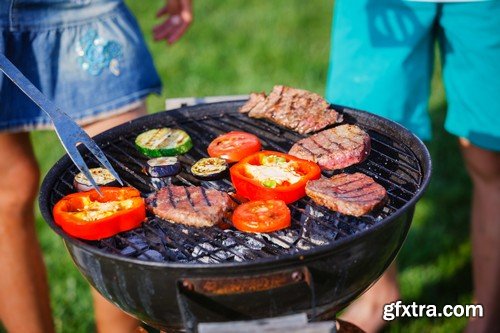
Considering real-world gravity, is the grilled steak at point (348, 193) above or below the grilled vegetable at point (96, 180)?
above

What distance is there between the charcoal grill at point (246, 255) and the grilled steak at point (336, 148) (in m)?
0.07

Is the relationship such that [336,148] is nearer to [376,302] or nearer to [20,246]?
[376,302]

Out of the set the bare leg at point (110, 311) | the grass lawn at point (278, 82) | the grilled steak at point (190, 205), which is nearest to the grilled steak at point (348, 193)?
the grilled steak at point (190, 205)

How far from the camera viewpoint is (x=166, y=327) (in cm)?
217

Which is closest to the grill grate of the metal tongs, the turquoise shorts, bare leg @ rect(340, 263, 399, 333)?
the metal tongs

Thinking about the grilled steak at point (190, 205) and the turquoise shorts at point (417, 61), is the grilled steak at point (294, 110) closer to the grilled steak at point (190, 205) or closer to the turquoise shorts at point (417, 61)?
the grilled steak at point (190, 205)

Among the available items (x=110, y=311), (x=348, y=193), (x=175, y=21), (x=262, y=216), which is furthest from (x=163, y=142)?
(x=175, y=21)

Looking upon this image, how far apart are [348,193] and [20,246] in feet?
5.71

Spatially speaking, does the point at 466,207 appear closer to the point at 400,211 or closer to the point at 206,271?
the point at 400,211

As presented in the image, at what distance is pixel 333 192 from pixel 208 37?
484 cm

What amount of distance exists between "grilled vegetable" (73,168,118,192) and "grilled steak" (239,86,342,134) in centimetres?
61

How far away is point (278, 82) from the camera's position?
5957 mm

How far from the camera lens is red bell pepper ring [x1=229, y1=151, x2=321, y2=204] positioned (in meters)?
2.30

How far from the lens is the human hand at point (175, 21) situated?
11.9 ft
